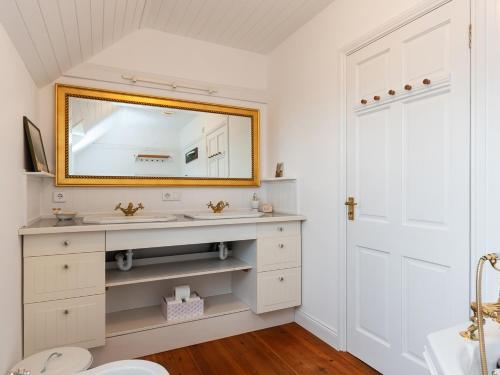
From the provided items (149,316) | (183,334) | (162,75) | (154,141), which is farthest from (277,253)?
(162,75)

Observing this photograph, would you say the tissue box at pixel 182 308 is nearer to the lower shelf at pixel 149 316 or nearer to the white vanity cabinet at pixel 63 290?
the lower shelf at pixel 149 316

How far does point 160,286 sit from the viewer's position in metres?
2.56

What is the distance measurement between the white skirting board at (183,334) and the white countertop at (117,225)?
751 millimetres

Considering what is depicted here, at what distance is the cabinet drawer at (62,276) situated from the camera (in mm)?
1704

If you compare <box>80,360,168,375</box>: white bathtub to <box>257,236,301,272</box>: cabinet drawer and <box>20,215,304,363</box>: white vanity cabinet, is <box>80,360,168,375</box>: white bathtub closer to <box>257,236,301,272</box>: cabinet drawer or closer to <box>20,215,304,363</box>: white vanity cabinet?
<box>20,215,304,363</box>: white vanity cabinet

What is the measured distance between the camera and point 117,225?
1907mm

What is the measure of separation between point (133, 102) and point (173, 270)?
1388 millimetres

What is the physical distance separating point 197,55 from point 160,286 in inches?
80.6

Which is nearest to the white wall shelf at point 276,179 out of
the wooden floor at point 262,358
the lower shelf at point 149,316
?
the lower shelf at point 149,316

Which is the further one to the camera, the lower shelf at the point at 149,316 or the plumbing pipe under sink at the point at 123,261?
the plumbing pipe under sink at the point at 123,261

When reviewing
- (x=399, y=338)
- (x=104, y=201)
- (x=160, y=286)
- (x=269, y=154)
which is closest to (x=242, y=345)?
(x=160, y=286)

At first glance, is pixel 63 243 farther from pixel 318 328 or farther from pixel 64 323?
pixel 318 328

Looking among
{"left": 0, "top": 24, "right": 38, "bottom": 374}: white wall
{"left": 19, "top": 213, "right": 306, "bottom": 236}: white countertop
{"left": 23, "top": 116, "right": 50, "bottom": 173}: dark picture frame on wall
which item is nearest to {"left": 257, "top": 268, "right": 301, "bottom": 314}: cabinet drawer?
{"left": 19, "top": 213, "right": 306, "bottom": 236}: white countertop

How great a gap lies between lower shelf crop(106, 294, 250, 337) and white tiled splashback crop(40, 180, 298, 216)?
2.62ft
